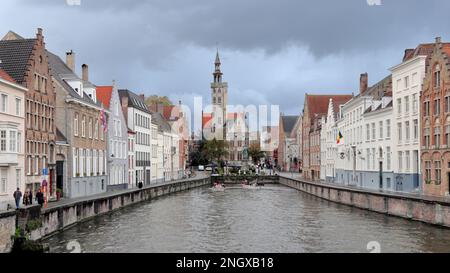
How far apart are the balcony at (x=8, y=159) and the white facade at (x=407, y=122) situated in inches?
1110

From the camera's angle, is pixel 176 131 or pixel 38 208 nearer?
pixel 38 208

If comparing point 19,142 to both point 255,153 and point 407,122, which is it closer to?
point 407,122

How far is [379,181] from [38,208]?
34.0 meters

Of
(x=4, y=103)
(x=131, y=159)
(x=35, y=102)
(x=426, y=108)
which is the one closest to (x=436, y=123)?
(x=426, y=108)

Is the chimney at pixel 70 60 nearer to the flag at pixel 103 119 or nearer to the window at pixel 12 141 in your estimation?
the flag at pixel 103 119

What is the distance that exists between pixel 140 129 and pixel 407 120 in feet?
115

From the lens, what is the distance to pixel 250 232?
1237 inches

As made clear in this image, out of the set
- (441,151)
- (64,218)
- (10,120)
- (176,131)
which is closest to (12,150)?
(10,120)

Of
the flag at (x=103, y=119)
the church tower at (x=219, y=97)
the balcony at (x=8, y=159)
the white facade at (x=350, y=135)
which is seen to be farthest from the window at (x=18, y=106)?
the church tower at (x=219, y=97)

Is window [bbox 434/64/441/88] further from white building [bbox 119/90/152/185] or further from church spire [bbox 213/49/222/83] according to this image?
church spire [bbox 213/49/222/83]

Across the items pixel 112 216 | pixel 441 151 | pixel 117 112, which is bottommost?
→ pixel 112 216

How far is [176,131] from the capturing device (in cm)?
9931

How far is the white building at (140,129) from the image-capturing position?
218ft
